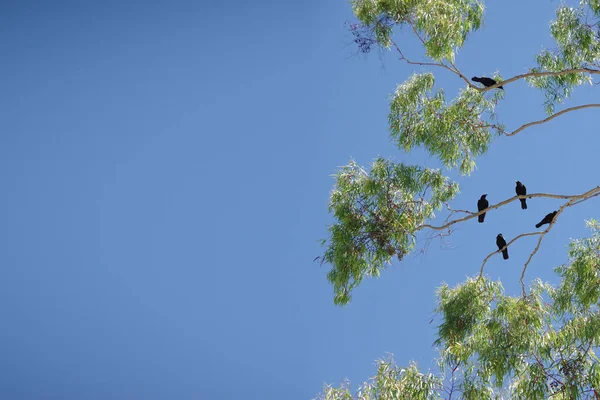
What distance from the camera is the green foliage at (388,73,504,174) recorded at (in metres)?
5.77

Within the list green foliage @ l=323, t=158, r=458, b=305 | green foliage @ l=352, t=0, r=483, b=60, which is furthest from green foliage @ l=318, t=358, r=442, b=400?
green foliage @ l=352, t=0, r=483, b=60

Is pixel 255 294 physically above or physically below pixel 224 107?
below

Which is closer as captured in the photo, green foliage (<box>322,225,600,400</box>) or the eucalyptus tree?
green foliage (<box>322,225,600,400</box>)

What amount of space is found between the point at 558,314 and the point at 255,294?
20575 mm

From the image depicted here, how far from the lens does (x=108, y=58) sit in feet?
81.8

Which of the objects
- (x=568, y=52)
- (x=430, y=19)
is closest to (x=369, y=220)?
(x=430, y=19)

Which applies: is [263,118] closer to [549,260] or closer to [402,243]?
[549,260]

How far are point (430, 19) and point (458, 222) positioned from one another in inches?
56.5

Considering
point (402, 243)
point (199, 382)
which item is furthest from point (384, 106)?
point (402, 243)

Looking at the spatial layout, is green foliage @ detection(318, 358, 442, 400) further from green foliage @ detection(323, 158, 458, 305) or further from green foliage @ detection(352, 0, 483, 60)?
green foliage @ detection(352, 0, 483, 60)

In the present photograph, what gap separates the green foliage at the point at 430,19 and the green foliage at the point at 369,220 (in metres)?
0.90

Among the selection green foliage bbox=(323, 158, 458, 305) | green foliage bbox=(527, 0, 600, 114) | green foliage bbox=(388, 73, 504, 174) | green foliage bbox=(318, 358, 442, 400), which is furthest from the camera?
green foliage bbox=(388, 73, 504, 174)

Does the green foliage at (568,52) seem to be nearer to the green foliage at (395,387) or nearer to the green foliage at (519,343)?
the green foliage at (519,343)

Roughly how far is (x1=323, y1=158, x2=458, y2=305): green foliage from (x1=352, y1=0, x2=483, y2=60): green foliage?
2.95ft
